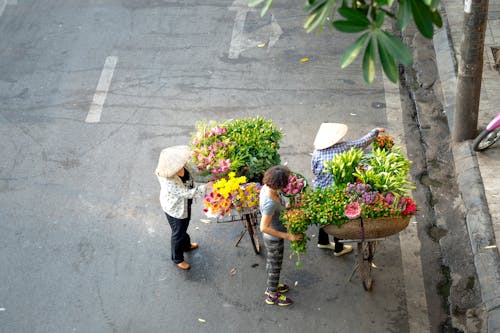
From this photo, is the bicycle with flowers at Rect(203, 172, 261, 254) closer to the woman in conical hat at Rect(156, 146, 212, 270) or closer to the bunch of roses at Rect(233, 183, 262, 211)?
the bunch of roses at Rect(233, 183, 262, 211)

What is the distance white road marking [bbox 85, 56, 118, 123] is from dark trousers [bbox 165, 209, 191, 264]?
298 centimetres

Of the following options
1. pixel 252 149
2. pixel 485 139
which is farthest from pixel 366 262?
pixel 485 139

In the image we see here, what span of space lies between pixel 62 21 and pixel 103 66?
179 centimetres

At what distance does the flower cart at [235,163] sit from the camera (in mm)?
6496

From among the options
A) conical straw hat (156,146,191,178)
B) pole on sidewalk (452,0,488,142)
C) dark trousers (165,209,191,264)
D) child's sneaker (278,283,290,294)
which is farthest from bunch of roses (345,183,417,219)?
pole on sidewalk (452,0,488,142)

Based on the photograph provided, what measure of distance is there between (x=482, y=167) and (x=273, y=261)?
3.08 m

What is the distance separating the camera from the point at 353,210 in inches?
234

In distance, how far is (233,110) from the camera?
962cm

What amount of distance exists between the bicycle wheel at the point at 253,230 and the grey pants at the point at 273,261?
0.46 metres

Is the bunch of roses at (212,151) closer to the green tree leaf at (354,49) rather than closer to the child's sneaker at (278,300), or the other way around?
the child's sneaker at (278,300)

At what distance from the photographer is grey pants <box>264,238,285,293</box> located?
655 centimetres

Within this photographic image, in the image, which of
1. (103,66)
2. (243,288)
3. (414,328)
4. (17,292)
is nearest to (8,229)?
(17,292)

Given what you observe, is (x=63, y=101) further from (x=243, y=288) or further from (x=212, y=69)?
Answer: (x=243, y=288)

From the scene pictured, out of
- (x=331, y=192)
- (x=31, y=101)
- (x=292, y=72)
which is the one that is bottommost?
(x=31, y=101)
